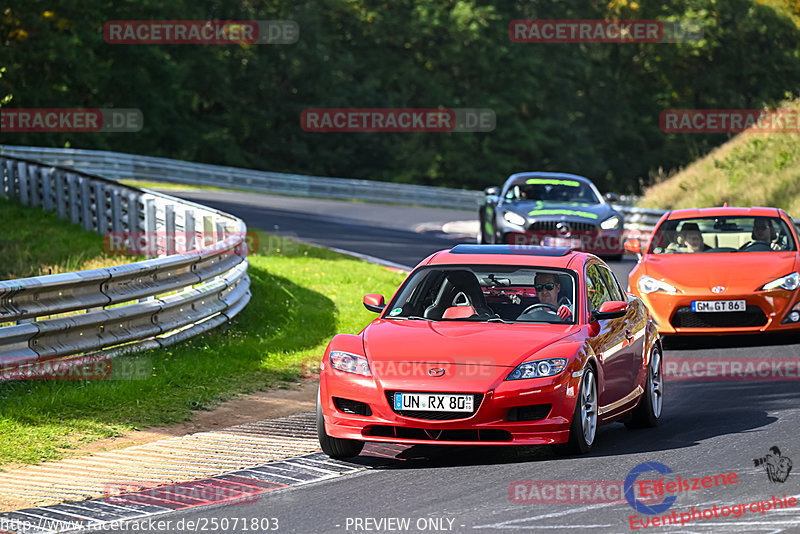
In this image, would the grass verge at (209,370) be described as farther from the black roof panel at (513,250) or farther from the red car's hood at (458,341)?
the black roof panel at (513,250)

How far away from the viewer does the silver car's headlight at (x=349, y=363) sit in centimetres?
843

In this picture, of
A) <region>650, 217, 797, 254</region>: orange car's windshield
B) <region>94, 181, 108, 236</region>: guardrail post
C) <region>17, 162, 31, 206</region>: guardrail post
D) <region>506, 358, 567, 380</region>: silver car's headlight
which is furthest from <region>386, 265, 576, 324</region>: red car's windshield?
<region>17, 162, 31, 206</region>: guardrail post

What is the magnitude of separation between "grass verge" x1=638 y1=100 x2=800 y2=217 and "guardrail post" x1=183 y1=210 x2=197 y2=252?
1824 centimetres

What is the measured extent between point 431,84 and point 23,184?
156 feet

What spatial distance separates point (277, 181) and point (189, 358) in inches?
1407

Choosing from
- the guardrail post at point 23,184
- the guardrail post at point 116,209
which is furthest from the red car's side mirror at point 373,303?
the guardrail post at point 23,184

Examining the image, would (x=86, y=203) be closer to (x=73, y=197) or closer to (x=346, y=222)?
(x=73, y=197)

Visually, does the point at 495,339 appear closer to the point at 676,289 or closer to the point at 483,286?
the point at 483,286

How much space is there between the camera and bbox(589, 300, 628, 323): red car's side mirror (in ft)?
30.1

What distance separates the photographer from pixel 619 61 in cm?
8100

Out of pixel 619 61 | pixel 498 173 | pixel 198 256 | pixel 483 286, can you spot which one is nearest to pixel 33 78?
pixel 498 173

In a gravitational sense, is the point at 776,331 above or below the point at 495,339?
below

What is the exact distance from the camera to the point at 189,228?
59.2 ft

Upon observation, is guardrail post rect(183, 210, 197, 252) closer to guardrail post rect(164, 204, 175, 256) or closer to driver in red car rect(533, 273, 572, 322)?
guardrail post rect(164, 204, 175, 256)
